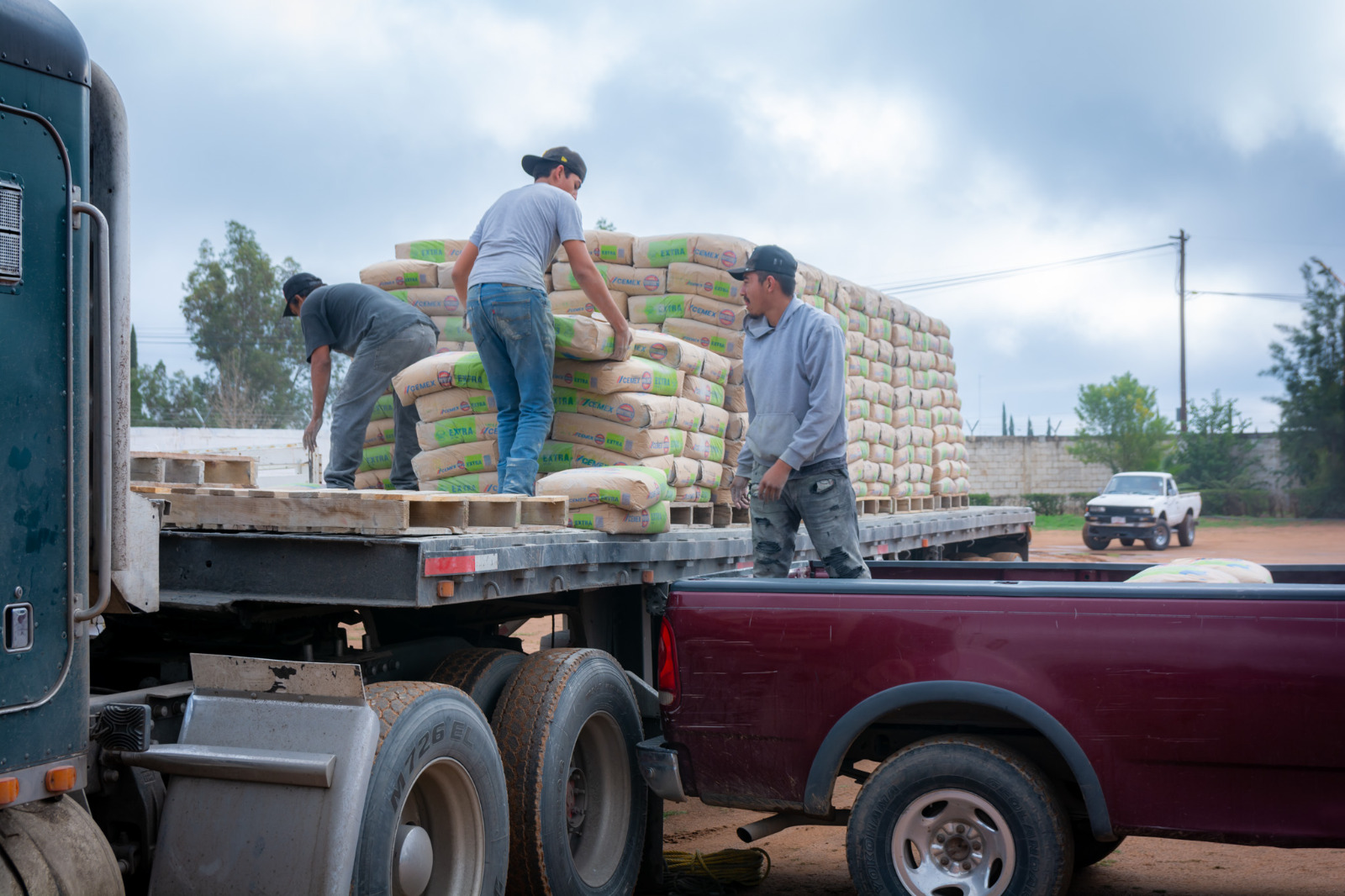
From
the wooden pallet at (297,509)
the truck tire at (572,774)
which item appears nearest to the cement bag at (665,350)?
the truck tire at (572,774)

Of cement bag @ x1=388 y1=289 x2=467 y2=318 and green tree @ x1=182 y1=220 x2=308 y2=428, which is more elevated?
green tree @ x1=182 y1=220 x2=308 y2=428

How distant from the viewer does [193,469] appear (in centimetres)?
452

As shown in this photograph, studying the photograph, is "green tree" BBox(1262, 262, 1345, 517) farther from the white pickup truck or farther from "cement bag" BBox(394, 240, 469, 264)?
"cement bag" BBox(394, 240, 469, 264)

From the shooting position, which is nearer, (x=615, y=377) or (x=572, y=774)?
(x=572, y=774)

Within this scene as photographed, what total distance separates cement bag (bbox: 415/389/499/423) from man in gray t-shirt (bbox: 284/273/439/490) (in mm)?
519

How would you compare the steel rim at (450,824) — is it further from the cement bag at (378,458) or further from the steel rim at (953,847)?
the cement bag at (378,458)

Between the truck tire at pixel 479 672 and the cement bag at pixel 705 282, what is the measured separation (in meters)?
3.17

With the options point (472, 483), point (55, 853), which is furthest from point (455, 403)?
point (55, 853)

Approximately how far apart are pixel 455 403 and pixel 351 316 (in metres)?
1.18

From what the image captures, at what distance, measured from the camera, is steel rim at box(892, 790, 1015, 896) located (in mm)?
3771

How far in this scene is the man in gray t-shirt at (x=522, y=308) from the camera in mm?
5379

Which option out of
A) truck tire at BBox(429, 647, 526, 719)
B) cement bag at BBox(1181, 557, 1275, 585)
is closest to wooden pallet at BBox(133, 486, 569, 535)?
truck tire at BBox(429, 647, 526, 719)

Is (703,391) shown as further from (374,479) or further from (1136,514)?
(1136,514)

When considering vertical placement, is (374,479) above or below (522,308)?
below
